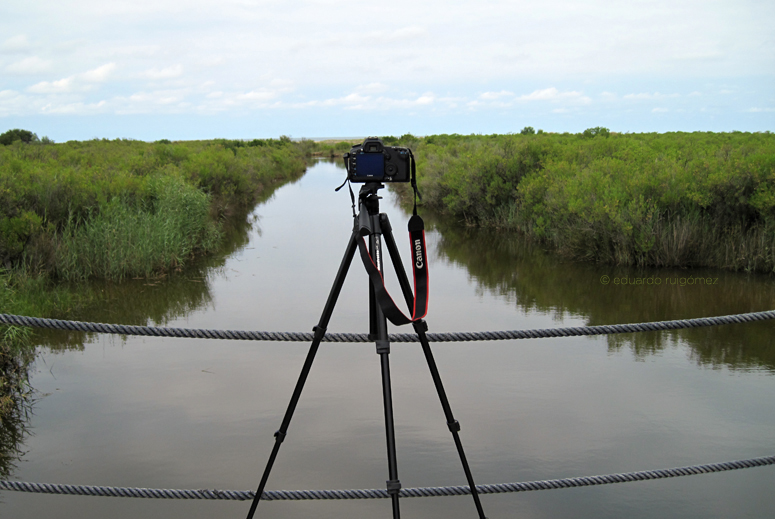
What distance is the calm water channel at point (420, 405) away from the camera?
380 centimetres

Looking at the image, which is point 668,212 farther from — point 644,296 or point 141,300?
point 141,300

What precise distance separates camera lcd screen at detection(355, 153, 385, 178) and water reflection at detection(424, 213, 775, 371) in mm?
5006

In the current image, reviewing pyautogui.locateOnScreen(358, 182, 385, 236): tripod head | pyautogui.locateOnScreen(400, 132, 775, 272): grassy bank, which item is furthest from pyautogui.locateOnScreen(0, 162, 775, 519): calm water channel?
pyautogui.locateOnScreen(358, 182, 385, 236): tripod head

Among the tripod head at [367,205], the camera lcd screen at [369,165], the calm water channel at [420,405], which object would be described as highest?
the camera lcd screen at [369,165]

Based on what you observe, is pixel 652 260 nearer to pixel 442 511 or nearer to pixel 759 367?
pixel 759 367

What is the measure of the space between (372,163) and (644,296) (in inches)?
271

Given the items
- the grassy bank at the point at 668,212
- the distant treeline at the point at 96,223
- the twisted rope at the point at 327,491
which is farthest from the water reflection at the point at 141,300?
the grassy bank at the point at 668,212

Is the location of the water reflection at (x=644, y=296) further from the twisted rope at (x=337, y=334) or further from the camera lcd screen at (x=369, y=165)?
the camera lcd screen at (x=369, y=165)

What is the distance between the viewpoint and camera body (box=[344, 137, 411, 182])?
190 centimetres

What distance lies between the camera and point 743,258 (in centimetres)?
887

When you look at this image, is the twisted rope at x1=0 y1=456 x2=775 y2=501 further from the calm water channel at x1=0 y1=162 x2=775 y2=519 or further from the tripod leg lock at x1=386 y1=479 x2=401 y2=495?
the calm water channel at x1=0 y1=162 x2=775 y2=519

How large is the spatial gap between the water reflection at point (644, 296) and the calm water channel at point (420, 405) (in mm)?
39

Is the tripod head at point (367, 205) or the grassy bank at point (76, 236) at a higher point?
the tripod head at point (367, 205)

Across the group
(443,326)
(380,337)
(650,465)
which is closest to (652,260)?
(443,326)
